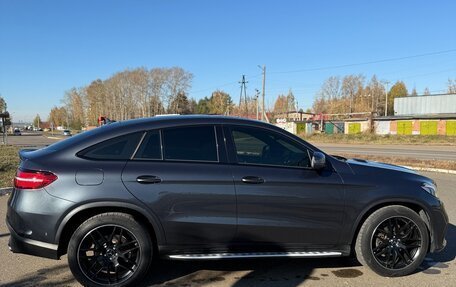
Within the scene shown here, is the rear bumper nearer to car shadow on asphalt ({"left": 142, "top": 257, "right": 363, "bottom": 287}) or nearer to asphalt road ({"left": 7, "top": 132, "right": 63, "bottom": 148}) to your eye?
car shadow on asphalt ({"left": 142, "top": 257, "right": 363, "bottom": 287})

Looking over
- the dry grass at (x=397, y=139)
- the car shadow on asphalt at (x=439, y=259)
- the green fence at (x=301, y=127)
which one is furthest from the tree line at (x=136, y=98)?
the car shadow on asphalt at (x=439, y=259)

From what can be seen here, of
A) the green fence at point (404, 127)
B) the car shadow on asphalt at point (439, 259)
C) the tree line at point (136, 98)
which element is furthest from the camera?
the tree line at point (136, 98)

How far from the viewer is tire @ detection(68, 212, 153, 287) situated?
388cm

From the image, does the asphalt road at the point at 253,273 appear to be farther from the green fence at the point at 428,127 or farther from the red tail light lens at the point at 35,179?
the green fence at the point at 428,127

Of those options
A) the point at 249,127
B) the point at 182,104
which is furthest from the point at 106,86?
the point at 249,127

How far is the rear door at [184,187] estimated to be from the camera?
391 centimetres

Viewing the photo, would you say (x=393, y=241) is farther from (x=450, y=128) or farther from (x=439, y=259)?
(x=450, y=128)

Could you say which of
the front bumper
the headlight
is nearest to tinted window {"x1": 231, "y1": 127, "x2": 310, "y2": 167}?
the headlight

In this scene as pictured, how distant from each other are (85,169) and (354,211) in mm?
2741

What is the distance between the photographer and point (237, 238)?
408 cm

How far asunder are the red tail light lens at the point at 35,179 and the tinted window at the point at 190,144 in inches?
42.9

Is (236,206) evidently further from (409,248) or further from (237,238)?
(409,248)

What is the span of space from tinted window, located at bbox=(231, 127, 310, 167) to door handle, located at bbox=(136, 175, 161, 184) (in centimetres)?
85

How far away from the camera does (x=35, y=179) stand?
3.81m
